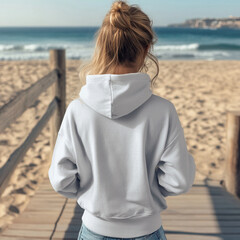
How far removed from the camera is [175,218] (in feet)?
9.00

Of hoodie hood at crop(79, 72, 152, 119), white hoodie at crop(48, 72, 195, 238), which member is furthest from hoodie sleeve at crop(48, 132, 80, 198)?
hoodie hood at crop(79, 72, 152, 119)

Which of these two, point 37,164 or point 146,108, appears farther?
point 37,164

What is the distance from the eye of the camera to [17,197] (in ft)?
12.2

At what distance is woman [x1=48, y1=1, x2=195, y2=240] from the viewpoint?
1.21 meters

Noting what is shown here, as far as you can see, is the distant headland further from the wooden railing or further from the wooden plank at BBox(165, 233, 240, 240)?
the wooden plank at BBox(165, 233, 240, 240)

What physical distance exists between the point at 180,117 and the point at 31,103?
3.95m

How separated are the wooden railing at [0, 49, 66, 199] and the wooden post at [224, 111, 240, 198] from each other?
1.47m

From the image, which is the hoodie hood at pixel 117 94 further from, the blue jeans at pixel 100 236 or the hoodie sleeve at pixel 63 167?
the blue jeans at pixel 100 236

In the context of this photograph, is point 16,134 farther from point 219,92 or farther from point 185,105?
point 219,92

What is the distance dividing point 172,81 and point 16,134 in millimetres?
4803

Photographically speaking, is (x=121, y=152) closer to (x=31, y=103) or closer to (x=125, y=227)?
(x=125, y=227)

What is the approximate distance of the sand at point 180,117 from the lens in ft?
13.3

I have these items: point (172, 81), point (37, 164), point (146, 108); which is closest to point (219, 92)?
point (172, 81)

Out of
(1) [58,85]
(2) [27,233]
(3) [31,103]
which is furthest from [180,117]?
(2) [27,233]
